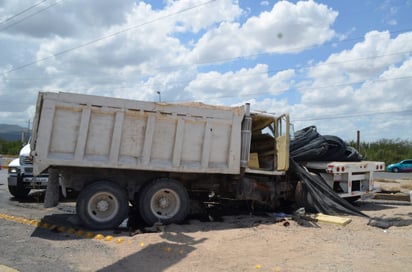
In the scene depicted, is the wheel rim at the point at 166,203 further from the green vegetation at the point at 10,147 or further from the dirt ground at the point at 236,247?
the green vegetation at the point at 10,147

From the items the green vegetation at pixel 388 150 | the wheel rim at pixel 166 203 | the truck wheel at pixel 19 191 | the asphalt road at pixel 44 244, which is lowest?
the asphalt road at pixel 44 244

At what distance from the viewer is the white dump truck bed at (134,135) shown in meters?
7.79

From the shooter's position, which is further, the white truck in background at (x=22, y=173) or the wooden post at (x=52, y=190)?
the white truck in background at (x=22, y=173)

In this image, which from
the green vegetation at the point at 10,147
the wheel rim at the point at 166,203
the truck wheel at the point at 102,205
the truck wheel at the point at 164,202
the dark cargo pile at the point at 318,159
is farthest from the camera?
the green vegetation at the point at 10,147

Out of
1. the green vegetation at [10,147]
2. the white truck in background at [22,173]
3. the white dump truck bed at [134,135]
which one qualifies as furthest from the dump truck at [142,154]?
the green vegetation at [10,147]

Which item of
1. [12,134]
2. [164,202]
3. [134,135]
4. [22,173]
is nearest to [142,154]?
[134,135]

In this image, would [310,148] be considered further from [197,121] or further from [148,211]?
[148,211]

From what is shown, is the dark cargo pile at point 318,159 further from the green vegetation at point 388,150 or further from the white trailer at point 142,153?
the green vegetation at point 388,150

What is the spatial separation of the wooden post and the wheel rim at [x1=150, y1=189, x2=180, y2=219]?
1900 mm

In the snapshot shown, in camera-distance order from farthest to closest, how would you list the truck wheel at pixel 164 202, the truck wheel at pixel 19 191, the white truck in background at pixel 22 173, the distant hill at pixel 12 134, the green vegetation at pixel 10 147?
1. the green vegetation at pixel 10 147
2. the distant hill at pixel 12 134
3. the truck wheel at pixel 19 191
4. the white truck in background at pixel 22 173
5. the truck wheel at pixel 164 202

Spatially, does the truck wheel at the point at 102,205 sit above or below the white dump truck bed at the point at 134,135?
below

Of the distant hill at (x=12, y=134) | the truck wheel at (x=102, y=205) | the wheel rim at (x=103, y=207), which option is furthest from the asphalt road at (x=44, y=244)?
the distant hill at (x=12, y=134)

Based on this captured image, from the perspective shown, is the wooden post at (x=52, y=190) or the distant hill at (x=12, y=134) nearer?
the wooden post at (x=52, y=190)

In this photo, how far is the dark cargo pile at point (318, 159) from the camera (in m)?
9.72
